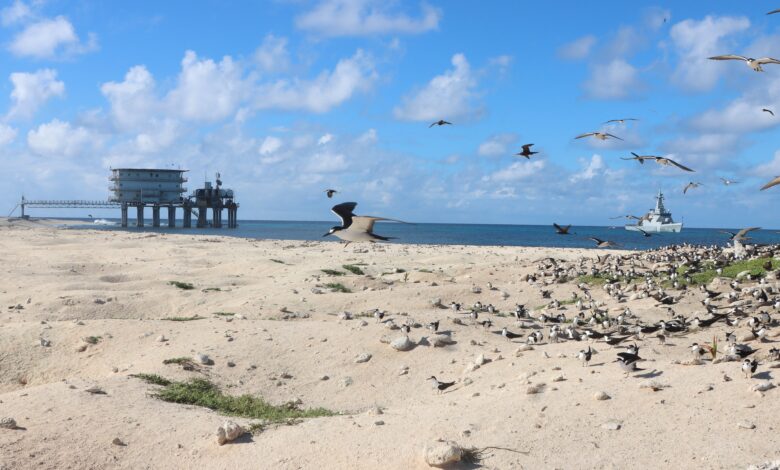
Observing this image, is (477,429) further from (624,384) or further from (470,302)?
(470,302)

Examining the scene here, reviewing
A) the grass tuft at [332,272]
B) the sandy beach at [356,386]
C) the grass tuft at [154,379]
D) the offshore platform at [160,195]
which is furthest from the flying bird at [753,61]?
the offshore platform at [160,195]

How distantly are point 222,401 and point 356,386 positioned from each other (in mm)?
2047

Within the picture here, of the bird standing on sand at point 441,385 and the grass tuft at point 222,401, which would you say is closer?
the grass tuft at point 222,401

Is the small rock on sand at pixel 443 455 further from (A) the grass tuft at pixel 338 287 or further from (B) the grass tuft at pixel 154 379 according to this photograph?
(A) the grass tuft at pixel 338 287

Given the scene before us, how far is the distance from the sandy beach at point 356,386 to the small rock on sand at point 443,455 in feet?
0.58

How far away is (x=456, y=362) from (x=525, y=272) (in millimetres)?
11941

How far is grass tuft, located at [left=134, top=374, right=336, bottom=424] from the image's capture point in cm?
878

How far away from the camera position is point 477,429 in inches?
287

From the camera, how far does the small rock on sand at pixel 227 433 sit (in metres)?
7.29

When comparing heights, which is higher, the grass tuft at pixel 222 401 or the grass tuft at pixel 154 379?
the grass tuft at pixel 154 379

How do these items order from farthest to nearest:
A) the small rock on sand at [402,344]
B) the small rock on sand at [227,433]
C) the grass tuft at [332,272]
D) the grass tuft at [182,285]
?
the grass tuft at [332,272] → the grass tuft at [182,285] → the small rock on sand at [402,344] → the small rock on sand at [227,433]

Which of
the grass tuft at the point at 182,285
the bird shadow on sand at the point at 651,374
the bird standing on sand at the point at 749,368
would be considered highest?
the bird standing on sand at the point at 749,368

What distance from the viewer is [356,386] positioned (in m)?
10.1

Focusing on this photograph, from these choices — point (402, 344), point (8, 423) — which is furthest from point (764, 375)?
point (8, 423)
